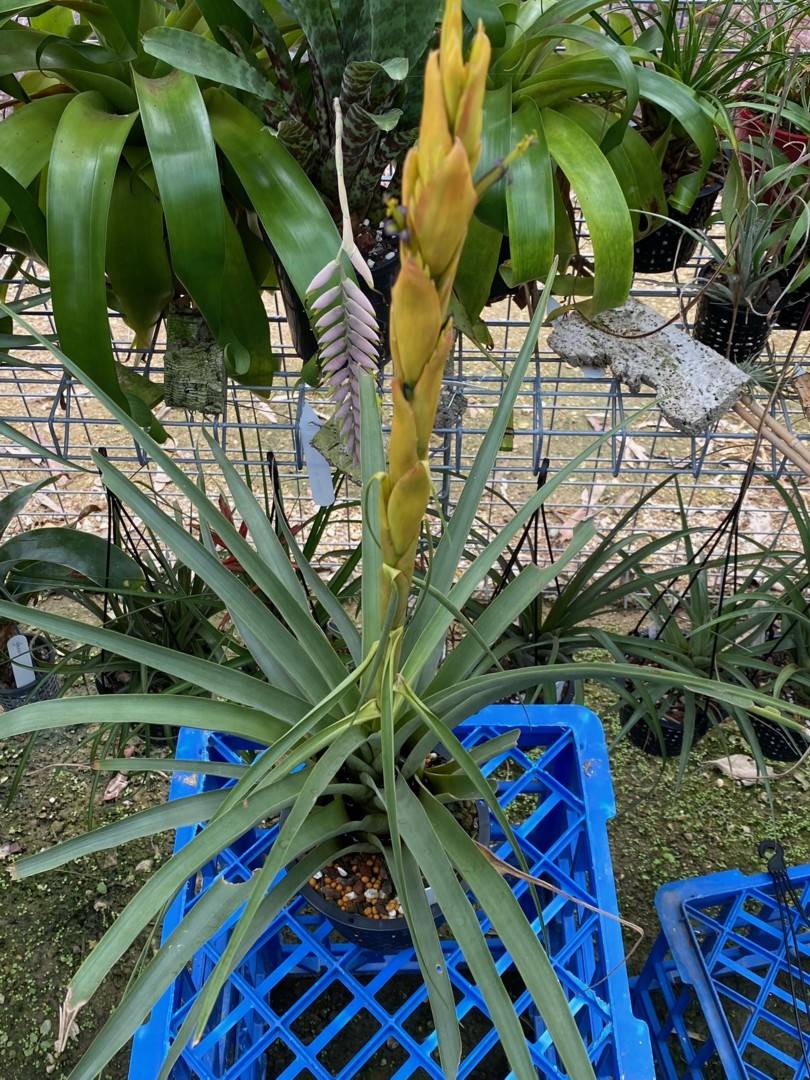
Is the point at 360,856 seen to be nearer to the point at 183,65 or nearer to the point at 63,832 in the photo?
the point at 183,65

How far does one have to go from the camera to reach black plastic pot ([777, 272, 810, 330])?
1006 millimetres

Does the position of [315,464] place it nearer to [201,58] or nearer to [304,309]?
[304,309]

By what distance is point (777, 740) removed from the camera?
125cm

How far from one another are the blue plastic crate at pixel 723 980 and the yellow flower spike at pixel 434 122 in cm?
105

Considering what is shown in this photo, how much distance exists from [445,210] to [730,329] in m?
0.84

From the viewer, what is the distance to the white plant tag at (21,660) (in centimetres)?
117

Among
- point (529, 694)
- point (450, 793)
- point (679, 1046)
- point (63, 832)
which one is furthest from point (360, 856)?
point (63, 832)

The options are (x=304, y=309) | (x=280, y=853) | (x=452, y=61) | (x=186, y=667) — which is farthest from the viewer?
(x=304, y=309)

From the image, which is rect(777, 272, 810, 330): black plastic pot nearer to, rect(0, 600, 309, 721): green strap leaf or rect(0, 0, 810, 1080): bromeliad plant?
rect(0, 0, 810, 1080): bromeliad plant

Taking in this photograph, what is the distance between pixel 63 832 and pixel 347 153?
131 centimetres

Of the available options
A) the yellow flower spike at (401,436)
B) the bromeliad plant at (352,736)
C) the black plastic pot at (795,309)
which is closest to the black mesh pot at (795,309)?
the black plastic pot at (795,309)

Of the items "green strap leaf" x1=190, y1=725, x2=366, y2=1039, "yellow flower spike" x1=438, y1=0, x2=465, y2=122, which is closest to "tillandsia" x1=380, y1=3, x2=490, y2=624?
"yellow flower spike" x1=438, y1=0, x2=465, y2=122

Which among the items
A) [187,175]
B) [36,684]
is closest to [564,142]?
[187,175]

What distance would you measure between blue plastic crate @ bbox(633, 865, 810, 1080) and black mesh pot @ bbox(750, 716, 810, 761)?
0.19m
